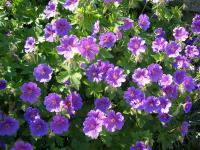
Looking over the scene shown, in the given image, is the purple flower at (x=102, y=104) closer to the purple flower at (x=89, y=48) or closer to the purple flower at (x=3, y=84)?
the purple flower at (x=89, y=48)

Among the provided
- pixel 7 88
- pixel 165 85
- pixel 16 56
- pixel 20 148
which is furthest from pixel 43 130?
pixel 165 85

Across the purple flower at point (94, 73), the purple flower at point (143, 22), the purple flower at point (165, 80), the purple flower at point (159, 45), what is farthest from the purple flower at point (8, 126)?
the purple flower at point (143, 22)

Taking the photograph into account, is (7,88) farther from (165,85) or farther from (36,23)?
(165,85)

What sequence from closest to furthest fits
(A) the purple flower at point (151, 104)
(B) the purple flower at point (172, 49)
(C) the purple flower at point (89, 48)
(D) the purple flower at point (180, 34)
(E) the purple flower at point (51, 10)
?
(C) the purple flower at point (89, 48) < (A) the purple flower at point (151, 104) < (B) the purple flower at point (172, 49) < (E) the purple flower at point (51, 10) < (D) the purple flower at point (180, 34)

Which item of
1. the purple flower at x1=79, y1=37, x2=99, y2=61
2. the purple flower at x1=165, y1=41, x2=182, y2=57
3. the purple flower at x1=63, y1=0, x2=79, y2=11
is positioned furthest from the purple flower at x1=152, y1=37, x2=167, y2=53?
the purple flower at x1=63, y1=0, x2=79, y2=11

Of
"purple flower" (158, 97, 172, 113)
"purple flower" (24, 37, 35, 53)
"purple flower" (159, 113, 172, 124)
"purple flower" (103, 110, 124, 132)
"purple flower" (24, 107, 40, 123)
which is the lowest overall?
"purple flower" (24, 107, 40, 123)

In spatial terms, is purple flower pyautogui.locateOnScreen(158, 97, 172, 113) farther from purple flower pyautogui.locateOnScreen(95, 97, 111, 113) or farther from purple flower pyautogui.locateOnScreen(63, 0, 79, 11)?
purple flower pyautogui.locateOnScreen(63, 0, 79, 11)
